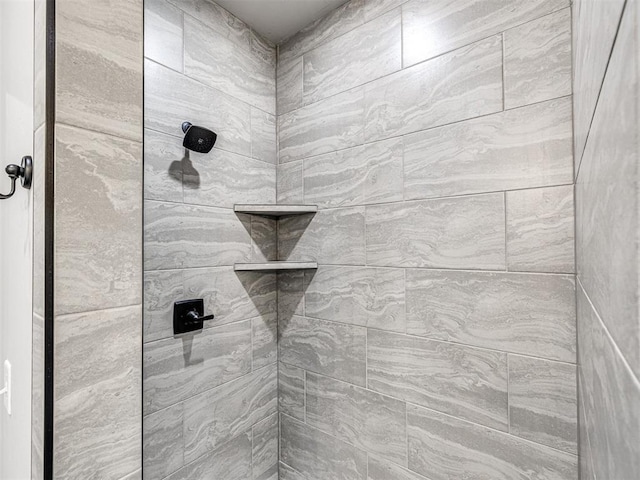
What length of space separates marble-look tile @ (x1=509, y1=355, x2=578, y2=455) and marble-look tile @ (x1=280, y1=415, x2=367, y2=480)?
62 centimetres

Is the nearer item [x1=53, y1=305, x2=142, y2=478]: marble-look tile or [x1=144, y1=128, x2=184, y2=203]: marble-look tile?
[x1=53, y1=305, x2=142, y2=478]: marble-look tile

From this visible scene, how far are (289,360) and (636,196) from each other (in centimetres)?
152

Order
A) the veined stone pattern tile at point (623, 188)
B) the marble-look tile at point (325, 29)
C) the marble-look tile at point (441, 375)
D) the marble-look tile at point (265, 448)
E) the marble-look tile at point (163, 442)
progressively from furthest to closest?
the marble-look tile at point (265, 448) → the marble-look tile at point (325, 29) → the marble-look tile at point (163, 442) → the marble-look tile at point (441, 375) → the veined stone pattern tile at point (623, 188)

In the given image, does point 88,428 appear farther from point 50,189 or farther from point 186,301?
point 186,301

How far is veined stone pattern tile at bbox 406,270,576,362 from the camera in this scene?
35.4 inches

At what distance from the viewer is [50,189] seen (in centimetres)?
53

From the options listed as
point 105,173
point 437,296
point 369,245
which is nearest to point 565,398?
point 437,296

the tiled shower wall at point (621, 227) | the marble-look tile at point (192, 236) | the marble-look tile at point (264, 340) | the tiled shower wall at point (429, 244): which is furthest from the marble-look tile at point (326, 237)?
the tiled shower wall at point (621, 227)

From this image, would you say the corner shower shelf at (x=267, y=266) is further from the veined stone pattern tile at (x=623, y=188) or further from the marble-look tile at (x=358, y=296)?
the veined stone pattern tile at (x=623, y=188)

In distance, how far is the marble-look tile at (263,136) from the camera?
1506 millimetres

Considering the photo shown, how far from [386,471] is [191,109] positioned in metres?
1.54

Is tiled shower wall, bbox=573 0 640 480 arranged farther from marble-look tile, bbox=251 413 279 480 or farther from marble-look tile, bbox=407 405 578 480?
marble-look tile, bbox=251 413 279 480

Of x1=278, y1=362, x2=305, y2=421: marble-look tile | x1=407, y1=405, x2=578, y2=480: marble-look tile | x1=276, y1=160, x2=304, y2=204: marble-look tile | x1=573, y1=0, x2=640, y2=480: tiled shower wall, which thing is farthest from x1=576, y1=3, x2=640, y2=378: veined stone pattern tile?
x1=278, y1=362, x2=305, y2=421: marble-look tile

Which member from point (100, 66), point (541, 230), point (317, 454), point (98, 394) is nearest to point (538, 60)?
point (541, 230)
